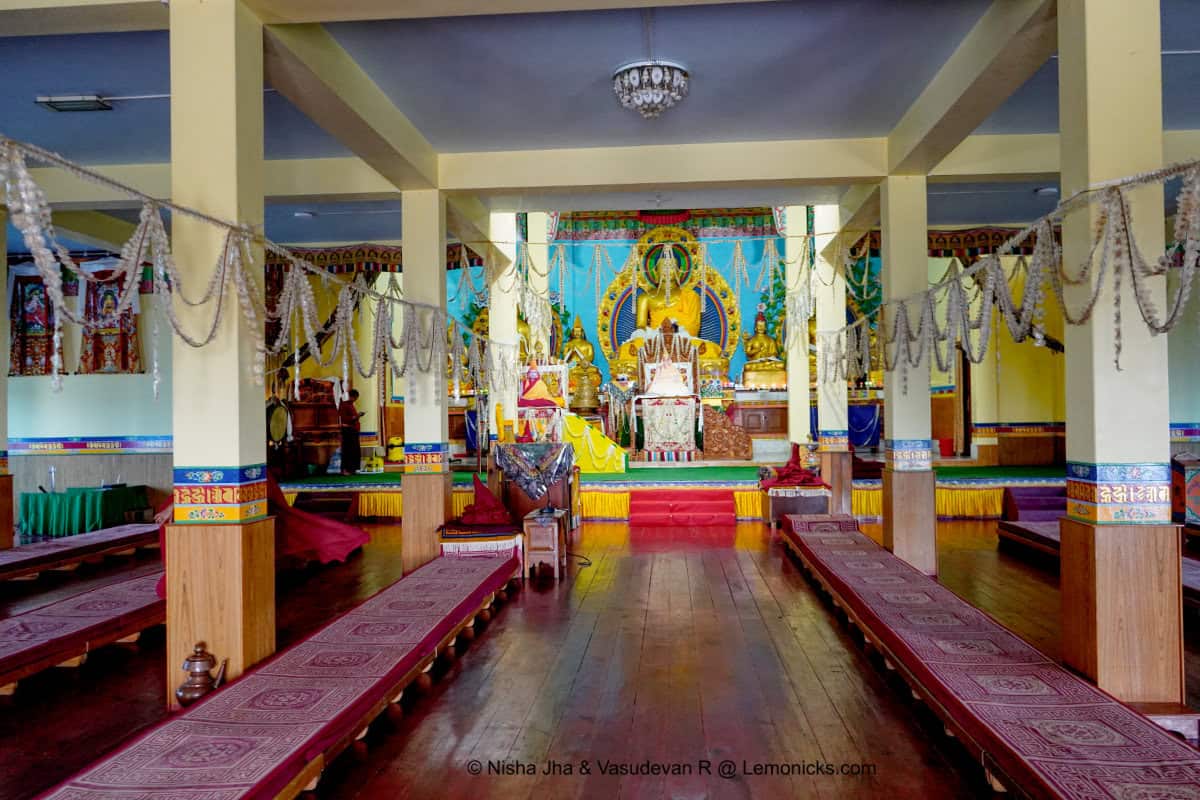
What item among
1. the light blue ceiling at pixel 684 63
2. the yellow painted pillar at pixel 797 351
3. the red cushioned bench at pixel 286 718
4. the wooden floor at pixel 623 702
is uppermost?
the light blue ceiling at pixel 684 63

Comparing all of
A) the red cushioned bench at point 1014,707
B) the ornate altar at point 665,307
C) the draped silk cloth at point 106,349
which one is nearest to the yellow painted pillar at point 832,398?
the red cushioned bench at point 1014,707

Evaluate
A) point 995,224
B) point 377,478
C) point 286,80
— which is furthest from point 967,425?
point 286,80

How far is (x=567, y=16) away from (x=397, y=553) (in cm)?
496

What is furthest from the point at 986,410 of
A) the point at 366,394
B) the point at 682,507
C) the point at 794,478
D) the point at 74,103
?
the point at 74,103

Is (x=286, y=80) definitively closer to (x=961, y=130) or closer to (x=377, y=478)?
(x=961, y=130)

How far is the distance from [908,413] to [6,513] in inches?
312

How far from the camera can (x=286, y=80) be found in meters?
4.46

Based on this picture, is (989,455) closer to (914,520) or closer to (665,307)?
(914,520)

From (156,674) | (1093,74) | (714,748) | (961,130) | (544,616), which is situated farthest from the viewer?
(961,130)

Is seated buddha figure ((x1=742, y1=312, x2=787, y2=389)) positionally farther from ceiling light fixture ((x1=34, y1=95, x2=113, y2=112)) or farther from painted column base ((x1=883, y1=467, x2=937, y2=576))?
ceiling light fixture ((x1=34, y1=95, x2=113, y2=112))

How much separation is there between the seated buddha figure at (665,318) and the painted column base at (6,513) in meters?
9.18

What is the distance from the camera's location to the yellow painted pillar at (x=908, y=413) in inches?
243

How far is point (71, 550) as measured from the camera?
6594 mm

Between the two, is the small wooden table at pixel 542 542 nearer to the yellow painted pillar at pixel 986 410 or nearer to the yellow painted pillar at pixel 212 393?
the yellow painted pillar at pixel 212 393
